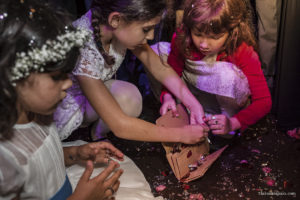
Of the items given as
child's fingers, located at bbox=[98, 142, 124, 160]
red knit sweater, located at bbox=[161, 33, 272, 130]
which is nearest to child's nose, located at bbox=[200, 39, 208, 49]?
red knit sweater, located at bbox=[161, 33, 272, 130]

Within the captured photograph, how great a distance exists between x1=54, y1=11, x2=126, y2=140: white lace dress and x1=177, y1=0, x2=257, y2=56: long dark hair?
433 mm

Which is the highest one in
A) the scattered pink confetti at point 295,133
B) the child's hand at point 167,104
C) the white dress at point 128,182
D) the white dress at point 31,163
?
the white dress at point 31,163

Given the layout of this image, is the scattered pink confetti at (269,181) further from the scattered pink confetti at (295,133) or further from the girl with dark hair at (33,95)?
the girl with dark hair at (33,95)

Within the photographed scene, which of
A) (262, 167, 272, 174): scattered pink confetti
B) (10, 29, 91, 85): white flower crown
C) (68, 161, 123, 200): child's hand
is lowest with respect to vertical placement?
(262, 167, 272, 174): scattered pink confetti

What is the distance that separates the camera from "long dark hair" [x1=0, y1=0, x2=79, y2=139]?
0.91 metres

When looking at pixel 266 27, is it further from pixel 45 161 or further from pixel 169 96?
pixel 45 161

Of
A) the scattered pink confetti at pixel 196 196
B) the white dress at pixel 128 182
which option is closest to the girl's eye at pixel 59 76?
the white dress at pixel 128 182

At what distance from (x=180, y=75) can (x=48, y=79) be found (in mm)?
1157

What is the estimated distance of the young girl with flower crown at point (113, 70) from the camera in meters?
1.43

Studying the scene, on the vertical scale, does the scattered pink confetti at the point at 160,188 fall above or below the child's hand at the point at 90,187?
below

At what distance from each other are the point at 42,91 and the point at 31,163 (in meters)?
0.25

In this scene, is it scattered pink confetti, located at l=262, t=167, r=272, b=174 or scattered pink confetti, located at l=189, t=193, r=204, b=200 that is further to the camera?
scattered pink confetti, located at l=262, t=167, r=272, b=174

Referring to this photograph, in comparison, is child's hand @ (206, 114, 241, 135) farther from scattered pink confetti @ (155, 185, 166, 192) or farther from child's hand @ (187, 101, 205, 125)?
scattered pink confetti @ (155, 185, 166, 192)

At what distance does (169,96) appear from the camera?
1.90 meters
